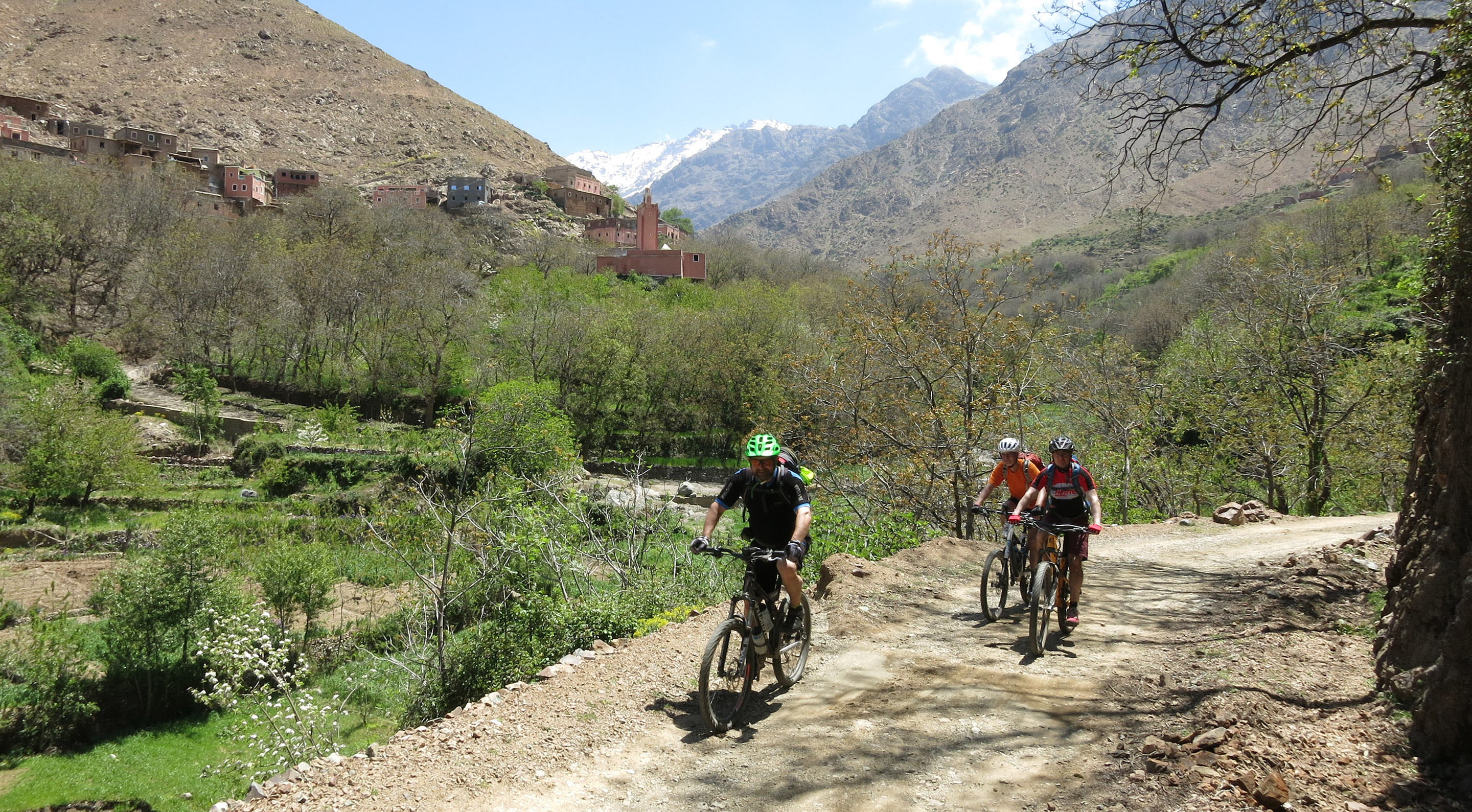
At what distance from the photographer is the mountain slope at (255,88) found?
10950cm

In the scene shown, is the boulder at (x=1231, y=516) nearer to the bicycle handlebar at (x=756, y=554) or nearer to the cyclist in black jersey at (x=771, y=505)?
the cyclist in black jersey at (x=771, y=505)

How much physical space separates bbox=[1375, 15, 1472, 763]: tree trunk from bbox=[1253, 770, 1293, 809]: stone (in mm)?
817

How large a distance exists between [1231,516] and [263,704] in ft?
61.3

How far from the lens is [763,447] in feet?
17.7

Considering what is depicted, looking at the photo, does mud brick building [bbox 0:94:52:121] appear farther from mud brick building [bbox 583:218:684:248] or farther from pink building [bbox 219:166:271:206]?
mud brick building [bbox 583:218:684:248]

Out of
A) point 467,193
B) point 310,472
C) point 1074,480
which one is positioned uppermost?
point 467,193

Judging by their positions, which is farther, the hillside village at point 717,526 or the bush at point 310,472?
the bush at point 310,472

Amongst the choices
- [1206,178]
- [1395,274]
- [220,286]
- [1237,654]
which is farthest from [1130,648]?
[1206,178]

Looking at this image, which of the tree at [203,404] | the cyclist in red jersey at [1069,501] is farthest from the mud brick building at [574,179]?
the cyclist in red jersey at [1069,501]

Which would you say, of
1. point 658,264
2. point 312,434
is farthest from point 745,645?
point 658,264

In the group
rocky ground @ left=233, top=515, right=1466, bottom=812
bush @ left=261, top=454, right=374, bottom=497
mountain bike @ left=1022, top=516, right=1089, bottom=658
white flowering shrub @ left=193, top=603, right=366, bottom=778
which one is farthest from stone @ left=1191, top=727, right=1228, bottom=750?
bush @ left=261, top=454, right=374, bottom=497

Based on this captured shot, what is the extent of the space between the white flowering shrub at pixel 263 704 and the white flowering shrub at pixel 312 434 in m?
19.9

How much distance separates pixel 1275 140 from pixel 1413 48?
1.30m

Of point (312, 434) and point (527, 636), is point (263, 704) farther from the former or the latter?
point (312, 434)
